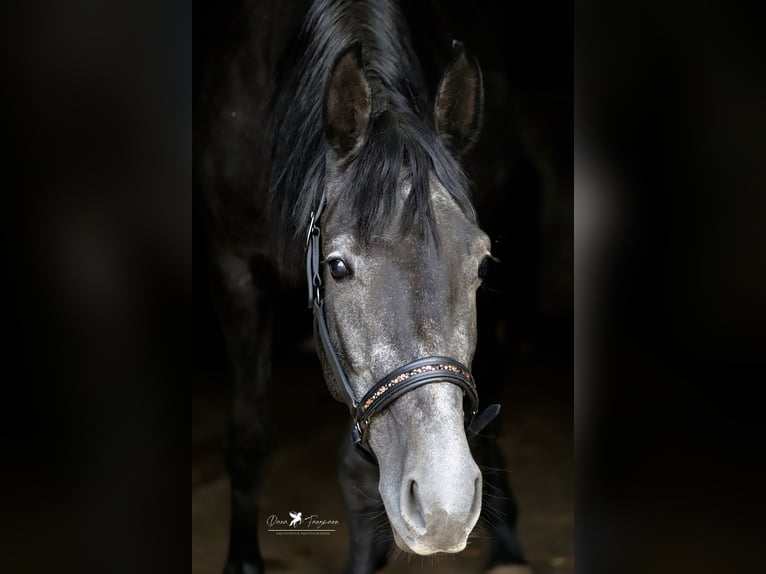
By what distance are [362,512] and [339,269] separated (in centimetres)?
95

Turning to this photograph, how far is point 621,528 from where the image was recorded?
2547 millimetres

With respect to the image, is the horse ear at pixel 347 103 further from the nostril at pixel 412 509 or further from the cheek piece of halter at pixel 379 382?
the nostril at pixel 412 509

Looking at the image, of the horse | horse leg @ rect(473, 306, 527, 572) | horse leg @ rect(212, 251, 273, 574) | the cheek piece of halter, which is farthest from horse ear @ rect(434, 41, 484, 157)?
horse leg @ rect(212, 251, 273, 574)

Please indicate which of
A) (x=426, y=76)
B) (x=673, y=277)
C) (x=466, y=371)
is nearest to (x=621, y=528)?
(x=673, y=277)

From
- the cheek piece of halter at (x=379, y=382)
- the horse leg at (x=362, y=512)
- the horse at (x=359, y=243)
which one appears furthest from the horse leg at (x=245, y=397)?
the cheek piece of halter at (x=379, y=382)

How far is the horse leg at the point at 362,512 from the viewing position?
255 centimetres

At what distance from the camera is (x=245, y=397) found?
2.62 m

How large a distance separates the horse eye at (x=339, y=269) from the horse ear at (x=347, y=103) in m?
0.31

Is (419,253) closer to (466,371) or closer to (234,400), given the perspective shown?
(466,371)

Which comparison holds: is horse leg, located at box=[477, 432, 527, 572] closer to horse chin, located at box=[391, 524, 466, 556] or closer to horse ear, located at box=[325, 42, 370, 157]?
horse chin, located at box=[391, 524, 466, 556]

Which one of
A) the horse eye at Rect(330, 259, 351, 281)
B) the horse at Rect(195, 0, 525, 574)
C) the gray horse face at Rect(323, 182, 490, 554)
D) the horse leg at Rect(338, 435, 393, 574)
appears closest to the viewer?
the gray horse face at Rect(323, 182, 490, 554)

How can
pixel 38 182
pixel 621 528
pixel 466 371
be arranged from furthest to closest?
pixel 621 528 → pixel 38 182 → pixel 466 371

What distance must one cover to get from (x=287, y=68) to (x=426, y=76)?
43 cm

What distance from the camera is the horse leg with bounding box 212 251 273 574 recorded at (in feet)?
8.46
